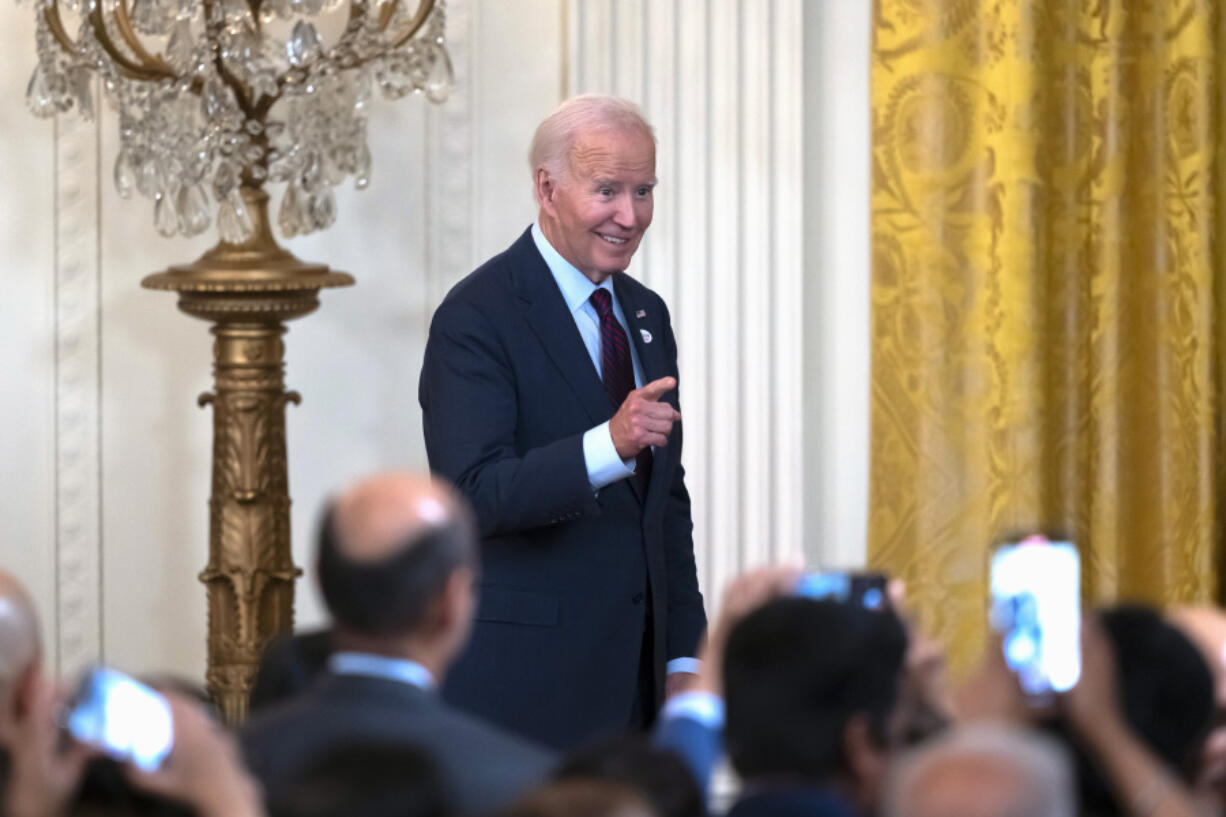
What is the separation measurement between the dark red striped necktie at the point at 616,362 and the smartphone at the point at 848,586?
3.68 feet

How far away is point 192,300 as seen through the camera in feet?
10.9

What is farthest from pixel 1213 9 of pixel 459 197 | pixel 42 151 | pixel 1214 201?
pixel 42 151

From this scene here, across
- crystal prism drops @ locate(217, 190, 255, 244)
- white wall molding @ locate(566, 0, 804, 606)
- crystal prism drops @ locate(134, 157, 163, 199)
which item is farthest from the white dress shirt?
white wall molding @ locate(566, 0, 804, 606)

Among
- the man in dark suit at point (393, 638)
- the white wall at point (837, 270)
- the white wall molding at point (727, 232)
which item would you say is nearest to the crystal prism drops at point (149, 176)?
the white wall molding at point (727, 232)

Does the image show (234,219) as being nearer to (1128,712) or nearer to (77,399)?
(77,399)

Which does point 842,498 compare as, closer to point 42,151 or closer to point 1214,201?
point 1214,201

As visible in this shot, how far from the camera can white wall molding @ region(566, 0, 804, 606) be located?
3.85m

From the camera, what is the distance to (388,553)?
159 centimetres

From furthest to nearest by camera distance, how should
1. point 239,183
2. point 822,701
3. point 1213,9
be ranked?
point 1213,9 < point 239,183 < point 822,701

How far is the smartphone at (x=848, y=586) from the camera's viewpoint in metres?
1.79

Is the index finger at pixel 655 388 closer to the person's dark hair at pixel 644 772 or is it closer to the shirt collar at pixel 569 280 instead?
the shirt collar at pixel 569 280

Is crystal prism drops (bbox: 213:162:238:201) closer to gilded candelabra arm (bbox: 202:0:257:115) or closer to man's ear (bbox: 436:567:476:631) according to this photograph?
gilded candelabra arm (bbox: 202:0:257:115)

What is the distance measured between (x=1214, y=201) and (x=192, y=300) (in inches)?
80.7

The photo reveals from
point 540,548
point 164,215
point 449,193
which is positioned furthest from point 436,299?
point 540,548
